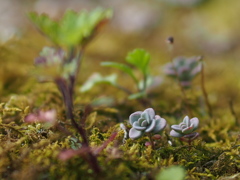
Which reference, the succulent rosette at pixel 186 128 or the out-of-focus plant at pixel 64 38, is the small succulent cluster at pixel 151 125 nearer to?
the succulent rosette at pixel 186 128

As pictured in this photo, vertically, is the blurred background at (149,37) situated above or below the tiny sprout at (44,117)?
above

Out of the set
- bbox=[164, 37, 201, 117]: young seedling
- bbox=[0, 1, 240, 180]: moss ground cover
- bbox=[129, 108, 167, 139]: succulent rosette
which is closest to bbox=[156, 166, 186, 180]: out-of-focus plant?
bbox=[0, 1, 240, 180]: moss ground cover

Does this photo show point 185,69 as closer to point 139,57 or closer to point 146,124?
point 139,57

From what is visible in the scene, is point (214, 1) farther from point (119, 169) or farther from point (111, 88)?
point (119, 169)

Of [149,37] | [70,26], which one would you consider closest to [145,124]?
[70,26]

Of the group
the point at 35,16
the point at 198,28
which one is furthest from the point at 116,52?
the point at 35,16

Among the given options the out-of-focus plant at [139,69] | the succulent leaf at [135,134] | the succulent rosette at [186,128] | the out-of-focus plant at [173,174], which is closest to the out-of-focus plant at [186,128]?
the succulent rosette at [186,128]

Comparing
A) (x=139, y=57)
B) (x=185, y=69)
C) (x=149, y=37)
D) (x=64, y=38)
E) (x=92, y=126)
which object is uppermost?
(x=149, y=37)
